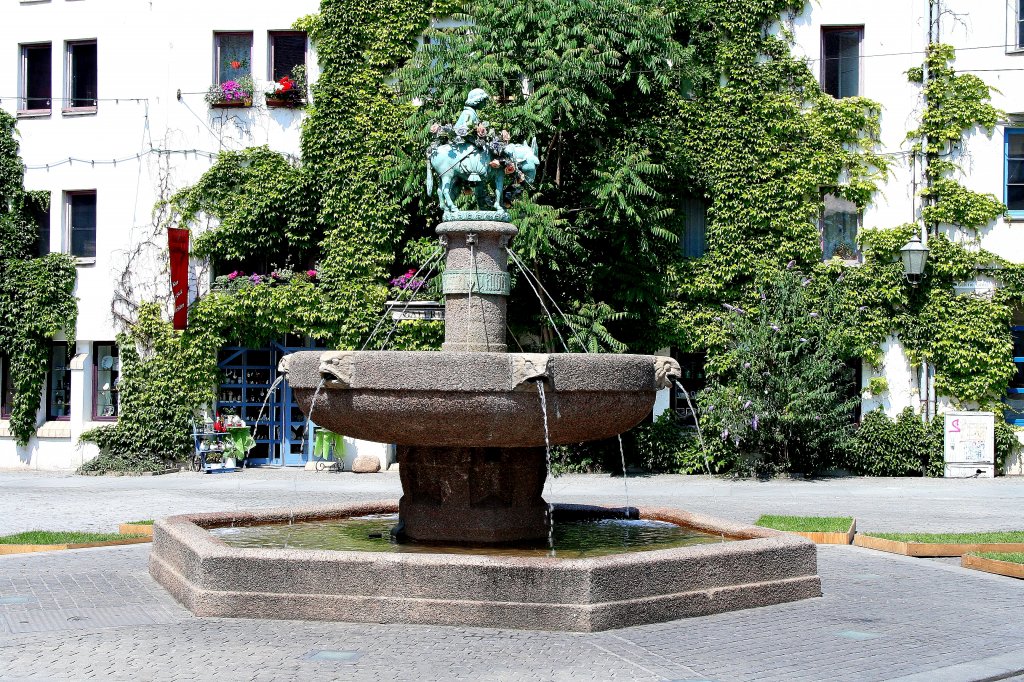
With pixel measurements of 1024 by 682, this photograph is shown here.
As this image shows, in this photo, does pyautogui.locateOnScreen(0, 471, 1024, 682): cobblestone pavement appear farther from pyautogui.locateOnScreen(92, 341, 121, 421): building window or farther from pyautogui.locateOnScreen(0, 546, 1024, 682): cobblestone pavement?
pyautogui.locateOnScreen(92, 341, 121, 421): building window

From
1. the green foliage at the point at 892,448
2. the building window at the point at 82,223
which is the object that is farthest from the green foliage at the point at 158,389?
the green foliage at the point at 892,448

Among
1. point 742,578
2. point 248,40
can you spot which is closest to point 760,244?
point 248,40

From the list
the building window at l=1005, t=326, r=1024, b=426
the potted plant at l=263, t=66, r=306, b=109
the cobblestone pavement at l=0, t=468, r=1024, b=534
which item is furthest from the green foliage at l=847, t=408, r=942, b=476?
the potted plant at l=263, t=66, r=306, b=109

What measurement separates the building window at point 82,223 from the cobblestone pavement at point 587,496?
4.68 metres

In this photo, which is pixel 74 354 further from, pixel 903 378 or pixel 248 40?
pixel 903 378

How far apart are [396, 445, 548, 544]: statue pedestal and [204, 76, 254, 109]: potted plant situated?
50.9 feet

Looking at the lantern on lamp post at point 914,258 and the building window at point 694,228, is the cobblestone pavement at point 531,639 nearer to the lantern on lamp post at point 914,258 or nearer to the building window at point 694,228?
the lantern on lamp post at point 914,258

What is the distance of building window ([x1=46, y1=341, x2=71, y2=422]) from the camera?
24.2m

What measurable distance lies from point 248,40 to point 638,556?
18.5 m

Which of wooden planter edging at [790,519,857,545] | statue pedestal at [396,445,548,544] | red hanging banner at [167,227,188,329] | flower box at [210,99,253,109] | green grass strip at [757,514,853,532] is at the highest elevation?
flower box at [210,99,253,109]

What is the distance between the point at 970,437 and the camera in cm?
2086

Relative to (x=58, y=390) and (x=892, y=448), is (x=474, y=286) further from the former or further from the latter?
(x=58, y=390)

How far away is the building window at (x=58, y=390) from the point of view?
24.2 m

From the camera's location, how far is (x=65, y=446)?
77.3ft
